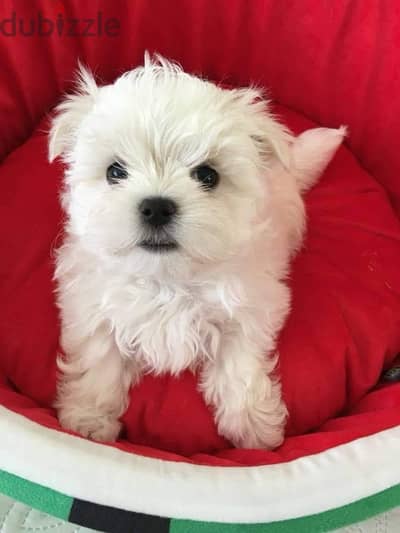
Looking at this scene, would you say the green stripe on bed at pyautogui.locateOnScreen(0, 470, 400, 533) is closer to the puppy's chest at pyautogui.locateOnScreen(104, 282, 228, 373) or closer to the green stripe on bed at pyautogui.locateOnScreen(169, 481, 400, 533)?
the green stripe on bed at pyautogui.locateOnScreen(169, 481, 400, 533)

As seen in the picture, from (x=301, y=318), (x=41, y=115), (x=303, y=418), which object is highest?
(x=41, y=115)

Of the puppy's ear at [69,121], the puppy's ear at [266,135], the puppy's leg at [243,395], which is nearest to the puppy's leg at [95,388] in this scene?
the puppy's leg at [243,395]

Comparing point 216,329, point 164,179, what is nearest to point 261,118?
point 164,179

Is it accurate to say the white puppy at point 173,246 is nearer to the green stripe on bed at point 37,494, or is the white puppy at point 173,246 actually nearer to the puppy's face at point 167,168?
the puppy's face at point 167,168

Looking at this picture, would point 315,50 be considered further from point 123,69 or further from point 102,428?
point 102,428

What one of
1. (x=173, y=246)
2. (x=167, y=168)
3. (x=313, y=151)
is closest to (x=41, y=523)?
(x=173, y=246)

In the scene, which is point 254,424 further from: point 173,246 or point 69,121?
point 69,121
